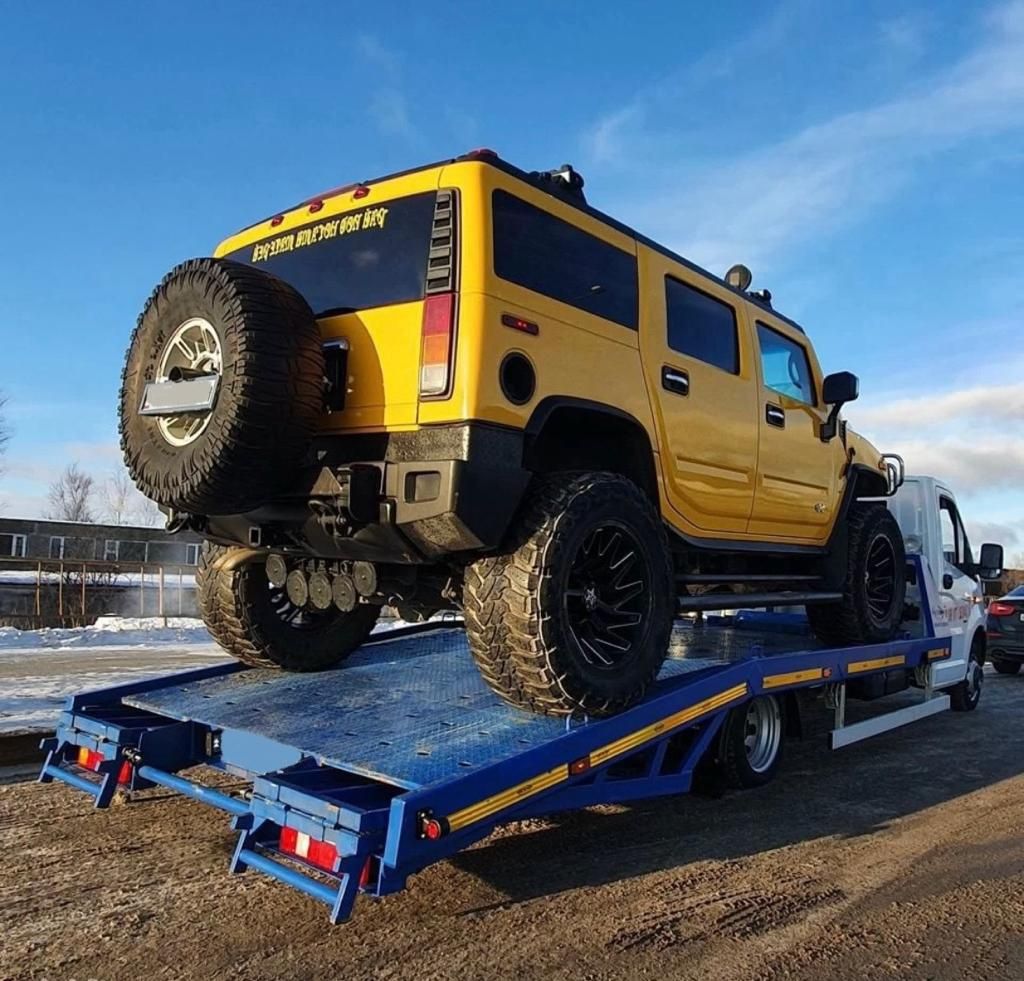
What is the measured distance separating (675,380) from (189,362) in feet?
7.95

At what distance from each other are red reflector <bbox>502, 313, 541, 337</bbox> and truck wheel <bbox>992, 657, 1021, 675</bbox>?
1241 centimetres

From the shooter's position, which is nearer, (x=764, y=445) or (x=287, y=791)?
(x=287, y=791)

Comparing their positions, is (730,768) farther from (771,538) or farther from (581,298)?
(581,298)

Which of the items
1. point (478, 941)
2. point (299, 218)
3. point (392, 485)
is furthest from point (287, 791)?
point (299, 218)

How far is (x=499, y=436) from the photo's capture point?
3.56 meters

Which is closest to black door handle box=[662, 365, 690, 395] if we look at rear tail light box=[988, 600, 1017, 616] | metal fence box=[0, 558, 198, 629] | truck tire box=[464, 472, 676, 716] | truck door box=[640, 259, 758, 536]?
truck door box=[640, 259, 758, 536]

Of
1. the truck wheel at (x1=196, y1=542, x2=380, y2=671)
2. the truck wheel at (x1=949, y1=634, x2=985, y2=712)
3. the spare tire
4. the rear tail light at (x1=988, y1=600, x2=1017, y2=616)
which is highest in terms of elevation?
the spare tire

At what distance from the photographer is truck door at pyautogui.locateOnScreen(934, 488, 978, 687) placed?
27.0 feet

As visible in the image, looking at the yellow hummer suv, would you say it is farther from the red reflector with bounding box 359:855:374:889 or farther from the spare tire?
the red reflector with bounding box 359:855:374:889

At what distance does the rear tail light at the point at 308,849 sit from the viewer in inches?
116

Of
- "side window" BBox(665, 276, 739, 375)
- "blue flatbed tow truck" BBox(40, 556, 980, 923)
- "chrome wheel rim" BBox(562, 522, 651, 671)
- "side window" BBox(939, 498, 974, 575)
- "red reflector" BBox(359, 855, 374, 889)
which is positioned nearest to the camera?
"red reflector" BBox(359, 855, 374, 889)

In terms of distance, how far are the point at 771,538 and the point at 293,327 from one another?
3.51 metres

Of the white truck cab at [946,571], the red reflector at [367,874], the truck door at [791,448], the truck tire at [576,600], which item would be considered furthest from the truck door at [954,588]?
the red reflector at [367,874]

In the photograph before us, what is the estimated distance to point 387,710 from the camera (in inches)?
169
